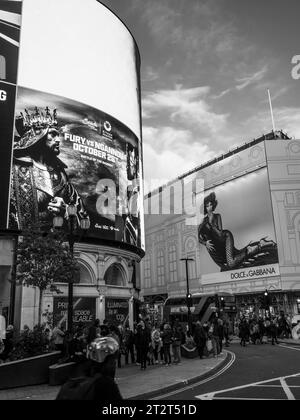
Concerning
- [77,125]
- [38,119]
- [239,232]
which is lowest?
[239,232]

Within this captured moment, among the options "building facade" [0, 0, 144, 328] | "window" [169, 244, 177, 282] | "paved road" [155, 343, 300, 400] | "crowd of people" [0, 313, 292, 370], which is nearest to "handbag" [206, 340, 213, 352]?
"crowd of people" [0, 313, 292, 370]

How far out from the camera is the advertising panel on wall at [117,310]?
32.7 m

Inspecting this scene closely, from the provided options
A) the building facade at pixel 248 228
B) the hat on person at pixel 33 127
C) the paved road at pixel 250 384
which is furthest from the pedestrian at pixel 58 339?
the building facade at pixel 248 228

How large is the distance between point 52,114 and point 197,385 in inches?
944

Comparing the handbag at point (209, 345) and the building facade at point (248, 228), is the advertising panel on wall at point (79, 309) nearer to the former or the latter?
the handbag at point (209, 345)

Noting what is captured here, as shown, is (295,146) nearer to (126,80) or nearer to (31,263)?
(126,80)

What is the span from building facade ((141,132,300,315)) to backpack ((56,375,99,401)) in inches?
2060

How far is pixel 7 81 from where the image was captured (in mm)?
28875

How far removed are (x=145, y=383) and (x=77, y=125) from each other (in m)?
23.6

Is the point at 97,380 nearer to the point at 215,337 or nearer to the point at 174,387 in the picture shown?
the point at 174,387

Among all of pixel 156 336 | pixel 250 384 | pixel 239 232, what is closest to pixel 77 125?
pixel 156 336

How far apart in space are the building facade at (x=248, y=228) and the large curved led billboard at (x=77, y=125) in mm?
26347

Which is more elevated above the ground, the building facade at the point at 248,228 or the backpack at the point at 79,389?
the building facade at the point at 248,228
